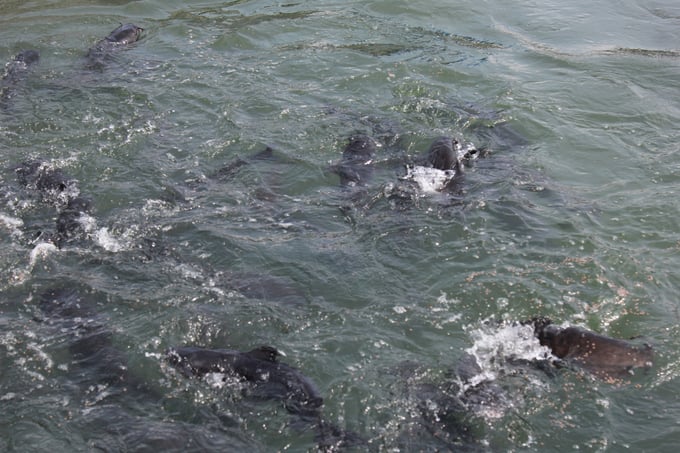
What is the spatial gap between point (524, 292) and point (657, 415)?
4.98ft

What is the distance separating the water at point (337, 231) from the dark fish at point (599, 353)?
12 cm

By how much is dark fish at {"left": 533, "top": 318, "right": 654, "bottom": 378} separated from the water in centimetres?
12

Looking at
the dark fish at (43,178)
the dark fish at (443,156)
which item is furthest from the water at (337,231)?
the dark fish at (443,156)

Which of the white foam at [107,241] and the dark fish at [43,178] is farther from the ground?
the dark fish at [43,178]

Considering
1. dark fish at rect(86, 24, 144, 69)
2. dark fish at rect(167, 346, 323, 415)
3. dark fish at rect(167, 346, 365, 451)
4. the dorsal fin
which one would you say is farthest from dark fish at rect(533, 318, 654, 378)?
dark fish at rect(86, 24, 144, 69)

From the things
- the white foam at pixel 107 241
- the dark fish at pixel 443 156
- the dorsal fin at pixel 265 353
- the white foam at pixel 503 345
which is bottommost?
the white foam at pixel 503 345

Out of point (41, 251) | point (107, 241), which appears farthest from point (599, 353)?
point (41, 251)

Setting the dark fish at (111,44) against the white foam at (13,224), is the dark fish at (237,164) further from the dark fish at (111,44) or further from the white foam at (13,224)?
the dark fish at (111,44)

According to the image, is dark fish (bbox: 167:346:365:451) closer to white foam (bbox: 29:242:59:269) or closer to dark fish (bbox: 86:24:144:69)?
white foam (bbox: 29:242:59:269)

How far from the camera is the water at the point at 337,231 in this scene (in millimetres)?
4715

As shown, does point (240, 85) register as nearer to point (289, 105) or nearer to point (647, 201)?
point (289, 105)

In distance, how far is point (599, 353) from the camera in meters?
4.97

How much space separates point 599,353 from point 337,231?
2.77m

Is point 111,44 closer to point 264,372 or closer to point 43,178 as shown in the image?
point 43,178
